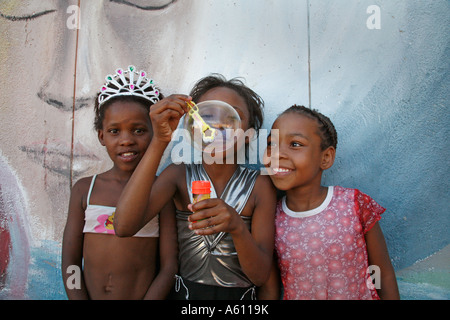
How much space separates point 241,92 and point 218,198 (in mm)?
547

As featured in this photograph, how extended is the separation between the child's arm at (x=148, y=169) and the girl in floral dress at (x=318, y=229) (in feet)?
1.70

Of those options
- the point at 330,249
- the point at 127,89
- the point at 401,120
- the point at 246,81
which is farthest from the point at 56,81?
the point at 401,120

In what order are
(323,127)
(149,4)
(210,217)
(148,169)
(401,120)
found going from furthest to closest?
1. (149,4)
2. (401,120)
3. (323,127)
4. (148,169)
5. (210,217)

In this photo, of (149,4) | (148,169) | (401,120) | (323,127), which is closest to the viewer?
(148,169)

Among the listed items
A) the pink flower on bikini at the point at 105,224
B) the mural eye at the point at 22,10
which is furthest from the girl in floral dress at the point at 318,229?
the mural eye at the point at 22,10

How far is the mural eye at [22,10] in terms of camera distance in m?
2.20

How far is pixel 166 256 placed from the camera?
173 centimetres

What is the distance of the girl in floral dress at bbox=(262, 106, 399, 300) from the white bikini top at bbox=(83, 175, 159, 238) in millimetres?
563

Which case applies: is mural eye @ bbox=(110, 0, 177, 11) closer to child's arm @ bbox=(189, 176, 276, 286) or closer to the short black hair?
the short black hair

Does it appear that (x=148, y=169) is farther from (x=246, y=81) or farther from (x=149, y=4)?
(x=149, y=4)

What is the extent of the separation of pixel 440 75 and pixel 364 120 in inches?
17.0

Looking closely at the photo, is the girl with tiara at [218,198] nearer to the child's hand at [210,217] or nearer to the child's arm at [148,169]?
the child's arm at [148,169]

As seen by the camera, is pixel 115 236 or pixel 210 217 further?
pixel 115 236
